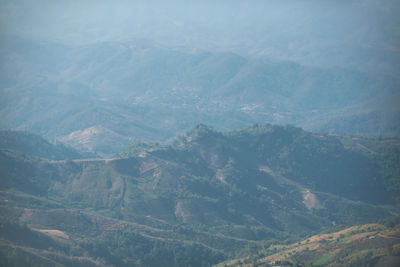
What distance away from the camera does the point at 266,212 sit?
5320 inches

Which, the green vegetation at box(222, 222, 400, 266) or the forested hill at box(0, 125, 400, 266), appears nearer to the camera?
the green vegetation at box(222, 222, 400, 266)

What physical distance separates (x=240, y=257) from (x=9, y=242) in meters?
46.8

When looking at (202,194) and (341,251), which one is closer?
(341,251)

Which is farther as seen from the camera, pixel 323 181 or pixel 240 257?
pixel 323 181

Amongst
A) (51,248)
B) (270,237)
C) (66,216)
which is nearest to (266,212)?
(270,237)

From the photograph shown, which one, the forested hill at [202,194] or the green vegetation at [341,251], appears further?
the forested hill at [202,194]

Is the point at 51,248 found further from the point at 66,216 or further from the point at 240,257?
the point at 240,257

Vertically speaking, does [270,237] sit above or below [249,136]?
below

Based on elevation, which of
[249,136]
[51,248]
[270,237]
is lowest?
[270,237]

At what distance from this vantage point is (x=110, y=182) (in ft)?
438

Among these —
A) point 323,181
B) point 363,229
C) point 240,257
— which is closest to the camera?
point 363,229

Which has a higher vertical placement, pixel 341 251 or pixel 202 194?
pixel 341 251

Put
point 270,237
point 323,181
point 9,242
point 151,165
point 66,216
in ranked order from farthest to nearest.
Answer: point 323,181
point 151,165
point 270,237
point 66,216
point 9,242

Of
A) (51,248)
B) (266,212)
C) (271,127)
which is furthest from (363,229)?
(271,127)
